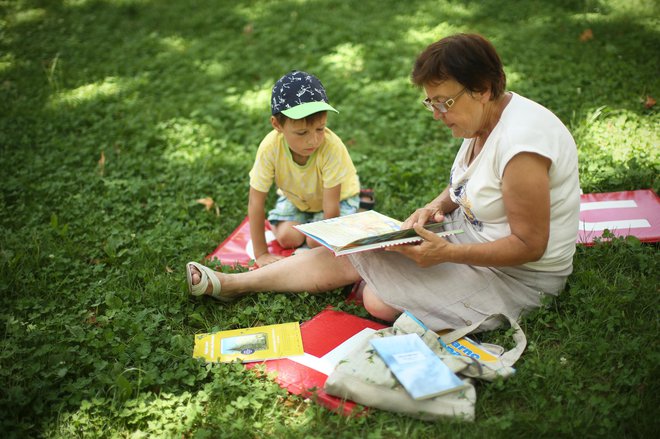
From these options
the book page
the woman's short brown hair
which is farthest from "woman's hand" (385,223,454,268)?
the woman's short brown hair

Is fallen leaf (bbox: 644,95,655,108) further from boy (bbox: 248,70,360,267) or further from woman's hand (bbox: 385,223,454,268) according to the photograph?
woman's hand (bbox: 385,223,454,268)

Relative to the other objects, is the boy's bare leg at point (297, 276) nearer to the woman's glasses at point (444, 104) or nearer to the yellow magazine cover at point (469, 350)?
the yellow magazine cover at point (469, 350)

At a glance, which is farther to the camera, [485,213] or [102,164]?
[102,164]

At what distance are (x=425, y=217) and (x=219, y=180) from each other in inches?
94.8

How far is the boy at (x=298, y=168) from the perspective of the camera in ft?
10.8

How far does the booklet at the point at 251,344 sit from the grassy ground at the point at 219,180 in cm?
11

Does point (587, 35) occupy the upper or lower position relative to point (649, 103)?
upper

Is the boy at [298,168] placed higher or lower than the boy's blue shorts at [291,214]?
higher

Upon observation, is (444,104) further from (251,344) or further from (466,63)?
(251,344)

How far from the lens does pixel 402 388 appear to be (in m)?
2.40

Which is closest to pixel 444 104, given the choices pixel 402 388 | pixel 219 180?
pixel 402 388

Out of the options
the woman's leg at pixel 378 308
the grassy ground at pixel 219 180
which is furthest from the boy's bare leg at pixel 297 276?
the woman's leg at pixel 378 308

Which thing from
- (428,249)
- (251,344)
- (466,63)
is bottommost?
(251,344)

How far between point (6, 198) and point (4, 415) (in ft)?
9.06
